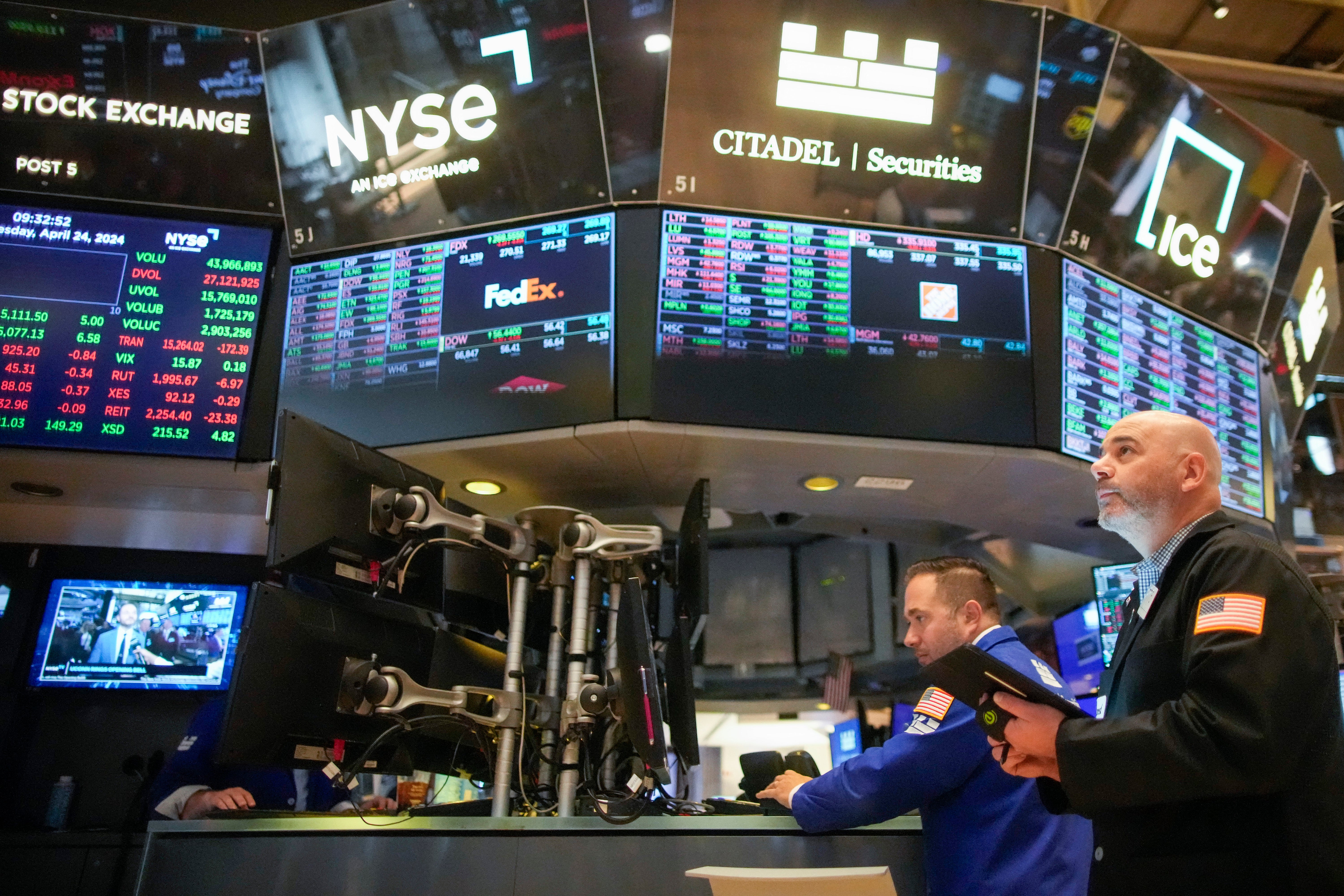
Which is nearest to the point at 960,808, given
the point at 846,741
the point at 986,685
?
the point at 986,685

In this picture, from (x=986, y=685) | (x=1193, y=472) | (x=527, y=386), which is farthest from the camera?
(x=527, y=386)

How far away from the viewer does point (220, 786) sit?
3352 millimetres

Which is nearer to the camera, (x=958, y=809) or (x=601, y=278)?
(x=958, y=809)

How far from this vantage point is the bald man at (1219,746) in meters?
1.41

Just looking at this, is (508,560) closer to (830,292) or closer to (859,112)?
(830,292)

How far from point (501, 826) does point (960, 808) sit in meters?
1.05

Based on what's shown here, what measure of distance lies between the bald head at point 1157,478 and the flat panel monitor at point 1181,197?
2.09 metres

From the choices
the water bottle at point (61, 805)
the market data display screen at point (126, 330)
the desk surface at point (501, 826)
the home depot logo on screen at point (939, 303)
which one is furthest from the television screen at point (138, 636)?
the home depot logo on screen at point (939, 303)

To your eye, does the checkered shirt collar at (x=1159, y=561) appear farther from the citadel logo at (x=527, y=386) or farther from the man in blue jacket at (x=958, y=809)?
the citadel logo at (x=527, y=386)

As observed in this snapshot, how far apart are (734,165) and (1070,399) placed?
1497 mm

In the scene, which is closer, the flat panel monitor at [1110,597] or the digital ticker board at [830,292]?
the digital ticker board at [830,292]

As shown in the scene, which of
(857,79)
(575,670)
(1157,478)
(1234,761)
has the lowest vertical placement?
(1234,761)

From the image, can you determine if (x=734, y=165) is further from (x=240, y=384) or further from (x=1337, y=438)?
(x=1337, y=438)

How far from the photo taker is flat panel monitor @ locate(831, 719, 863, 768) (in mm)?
7086
